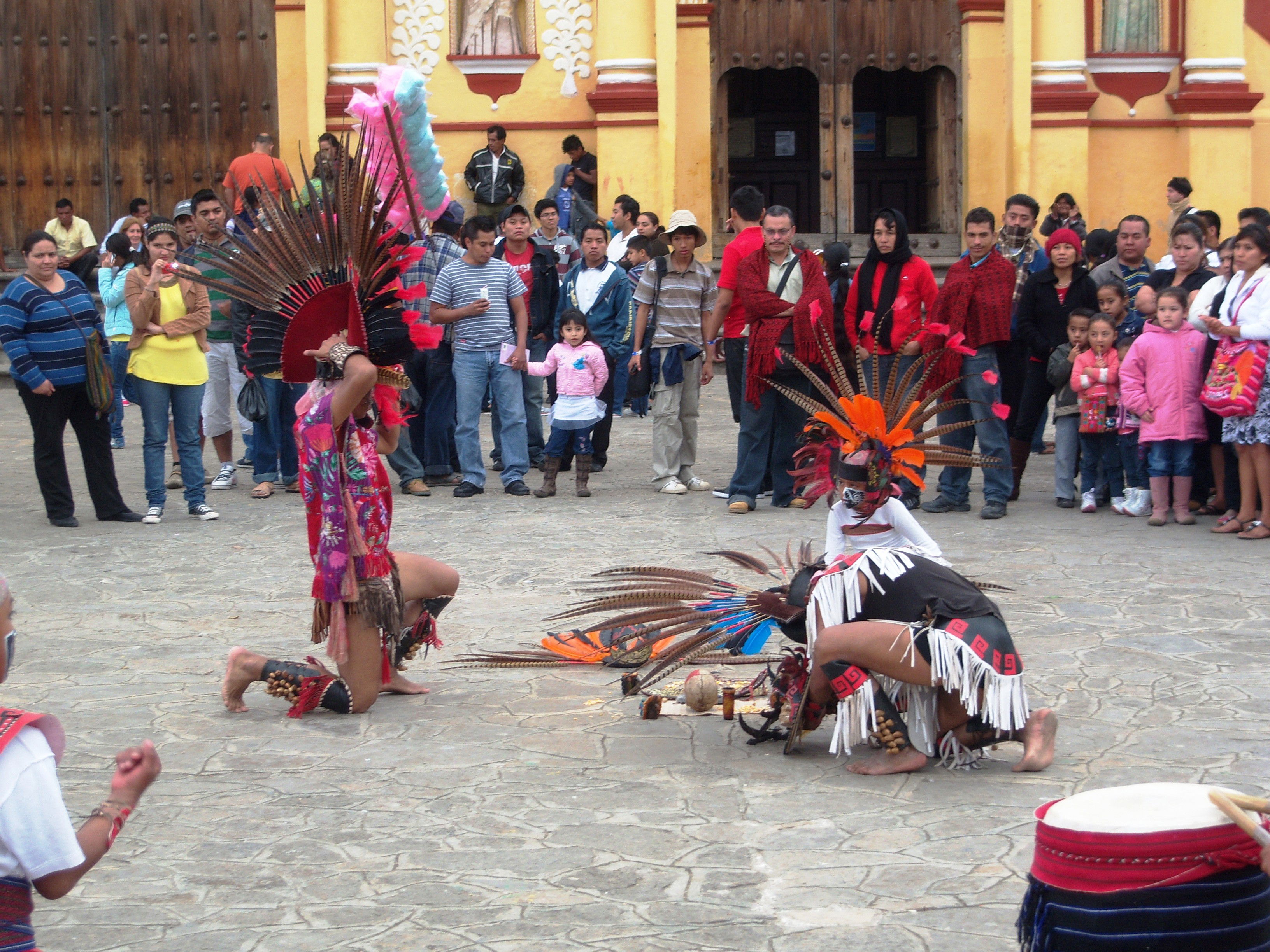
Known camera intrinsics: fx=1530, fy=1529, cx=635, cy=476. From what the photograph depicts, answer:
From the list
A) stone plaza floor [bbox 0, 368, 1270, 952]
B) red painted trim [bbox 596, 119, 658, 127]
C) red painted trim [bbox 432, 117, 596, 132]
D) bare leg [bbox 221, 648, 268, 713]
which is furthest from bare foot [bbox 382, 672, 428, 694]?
red painted trim [bbox 432, 117, 596, 132]

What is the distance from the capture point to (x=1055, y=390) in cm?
990

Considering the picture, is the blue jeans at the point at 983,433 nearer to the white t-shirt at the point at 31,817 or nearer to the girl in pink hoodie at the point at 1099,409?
the girl in pink hoodie at the point at 1099,409

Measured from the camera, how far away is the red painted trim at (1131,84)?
666 inches

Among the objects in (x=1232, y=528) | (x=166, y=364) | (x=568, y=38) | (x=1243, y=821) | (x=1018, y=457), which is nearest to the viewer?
(x=1243, y=821)

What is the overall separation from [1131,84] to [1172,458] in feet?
29.8

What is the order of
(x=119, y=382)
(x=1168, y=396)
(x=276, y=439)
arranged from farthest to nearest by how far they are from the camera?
1. (x=119, y=382)
2. (x=276, y=439)
3. (x=1168, y=396)

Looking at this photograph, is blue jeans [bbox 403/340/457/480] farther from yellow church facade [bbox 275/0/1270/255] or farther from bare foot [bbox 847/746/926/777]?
bare foot [bbox 847/746/926/777]

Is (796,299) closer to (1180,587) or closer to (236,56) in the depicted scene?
(1180,587)

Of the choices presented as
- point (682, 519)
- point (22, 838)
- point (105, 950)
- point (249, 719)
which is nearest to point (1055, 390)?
point (682, 519)

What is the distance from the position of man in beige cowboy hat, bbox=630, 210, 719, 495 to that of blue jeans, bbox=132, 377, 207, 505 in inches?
117

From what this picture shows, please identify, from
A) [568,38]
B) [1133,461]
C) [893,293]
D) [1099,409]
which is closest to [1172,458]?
[1133,461]

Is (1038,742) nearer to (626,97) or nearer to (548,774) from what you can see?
(548,774)

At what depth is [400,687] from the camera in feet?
19.7

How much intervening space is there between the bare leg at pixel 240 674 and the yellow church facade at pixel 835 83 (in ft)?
37.1
